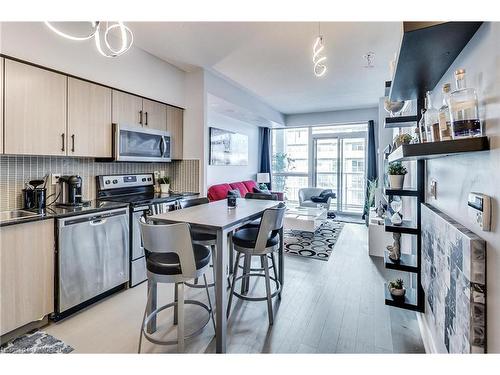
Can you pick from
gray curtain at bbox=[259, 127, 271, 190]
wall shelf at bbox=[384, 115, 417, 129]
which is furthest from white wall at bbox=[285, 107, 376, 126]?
wall shelf at bbox=[384, 115, 417, 129]

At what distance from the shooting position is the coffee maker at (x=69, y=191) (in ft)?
8.52

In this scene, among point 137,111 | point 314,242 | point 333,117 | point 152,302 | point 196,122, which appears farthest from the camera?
point 333,117

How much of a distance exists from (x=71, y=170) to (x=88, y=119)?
59cm

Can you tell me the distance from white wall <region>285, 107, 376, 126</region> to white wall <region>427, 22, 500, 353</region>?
5754 mm

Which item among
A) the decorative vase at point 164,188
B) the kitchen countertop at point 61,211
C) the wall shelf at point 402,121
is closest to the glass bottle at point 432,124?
the wall shelf at point 402,121

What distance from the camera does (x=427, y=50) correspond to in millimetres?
1228

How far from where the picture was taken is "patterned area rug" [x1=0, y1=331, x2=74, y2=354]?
6.08 ft

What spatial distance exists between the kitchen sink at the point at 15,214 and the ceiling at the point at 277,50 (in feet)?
6.79

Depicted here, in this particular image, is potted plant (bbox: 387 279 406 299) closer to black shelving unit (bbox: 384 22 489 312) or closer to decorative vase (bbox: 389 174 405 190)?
black shelving unit (bbox: 384 22 489 312)

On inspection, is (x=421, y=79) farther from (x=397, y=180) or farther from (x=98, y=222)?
(x=98, y=222)

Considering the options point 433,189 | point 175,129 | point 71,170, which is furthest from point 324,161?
point 71,170

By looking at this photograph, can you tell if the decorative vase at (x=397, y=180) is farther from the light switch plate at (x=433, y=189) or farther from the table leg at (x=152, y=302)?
the table leg at (x=152, y=302)

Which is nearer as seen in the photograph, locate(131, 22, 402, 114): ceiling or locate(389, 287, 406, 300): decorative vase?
locate(389, 287, 406, 300): decorative vase
